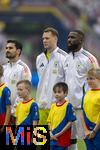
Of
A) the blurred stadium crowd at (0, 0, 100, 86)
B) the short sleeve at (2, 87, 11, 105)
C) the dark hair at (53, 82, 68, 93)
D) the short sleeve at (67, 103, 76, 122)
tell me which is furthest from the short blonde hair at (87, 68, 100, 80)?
the blurred stadium crowd at (0, 0, 100, 86)

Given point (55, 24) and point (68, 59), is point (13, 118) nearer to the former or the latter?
point (68, 59)

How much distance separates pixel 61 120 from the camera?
35.6 ft

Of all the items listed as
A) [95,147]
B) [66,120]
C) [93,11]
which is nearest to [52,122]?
[66,120]

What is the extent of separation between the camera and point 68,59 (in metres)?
11.6

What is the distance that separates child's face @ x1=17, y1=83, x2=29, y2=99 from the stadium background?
78.8ft

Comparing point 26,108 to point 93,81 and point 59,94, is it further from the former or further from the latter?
point 93,81

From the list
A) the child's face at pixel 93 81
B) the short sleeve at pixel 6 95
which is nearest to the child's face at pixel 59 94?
the child's face at pixel 93 81

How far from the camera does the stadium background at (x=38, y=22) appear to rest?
35844 millimetres

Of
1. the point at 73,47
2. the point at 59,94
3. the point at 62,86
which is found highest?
the point at 73,47

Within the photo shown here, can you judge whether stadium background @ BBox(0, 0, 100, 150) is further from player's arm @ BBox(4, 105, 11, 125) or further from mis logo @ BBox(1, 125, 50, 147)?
mis logo @ BBox(1, 125, 50, 147)

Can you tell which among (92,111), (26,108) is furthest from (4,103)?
(92,111)

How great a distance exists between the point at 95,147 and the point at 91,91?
800 millimetres

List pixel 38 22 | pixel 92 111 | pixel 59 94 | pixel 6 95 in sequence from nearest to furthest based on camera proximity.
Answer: pixel 92 111, pixel 59 94, pixel 6 95, pixel 38 22

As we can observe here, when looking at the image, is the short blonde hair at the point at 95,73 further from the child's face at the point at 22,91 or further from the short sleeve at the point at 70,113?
the child's face at the point at 22,91
